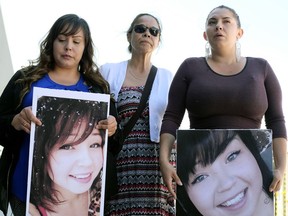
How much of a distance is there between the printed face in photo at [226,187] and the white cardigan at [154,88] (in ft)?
2.45

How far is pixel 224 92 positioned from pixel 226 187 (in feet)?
1.69

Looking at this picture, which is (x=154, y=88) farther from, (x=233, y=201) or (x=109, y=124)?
(x=233, y=201)

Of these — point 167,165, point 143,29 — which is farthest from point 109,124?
point 143,29

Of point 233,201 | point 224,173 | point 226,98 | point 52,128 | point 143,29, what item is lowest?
point 233,201

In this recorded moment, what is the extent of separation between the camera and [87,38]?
8.63 feet

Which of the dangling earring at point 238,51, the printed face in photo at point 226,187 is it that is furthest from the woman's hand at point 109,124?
the dangling earring at point 238,51

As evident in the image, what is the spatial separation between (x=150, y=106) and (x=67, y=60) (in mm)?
704

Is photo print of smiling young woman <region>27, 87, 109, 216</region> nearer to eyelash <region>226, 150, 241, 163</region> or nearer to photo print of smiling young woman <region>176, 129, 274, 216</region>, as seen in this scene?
photo print of smiling young woman <region>176, 129, 274, 216</region>

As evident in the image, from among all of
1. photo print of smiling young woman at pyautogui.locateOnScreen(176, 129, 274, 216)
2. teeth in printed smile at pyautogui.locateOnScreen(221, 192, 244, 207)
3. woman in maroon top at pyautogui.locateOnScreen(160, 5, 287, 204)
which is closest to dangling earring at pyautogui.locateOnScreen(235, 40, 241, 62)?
woman in maroon top at pyautogui.locateOnScreen(160, 5, 287, 204)

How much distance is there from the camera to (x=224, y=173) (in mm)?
2205

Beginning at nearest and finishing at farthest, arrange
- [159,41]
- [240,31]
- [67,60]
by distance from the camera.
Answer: [67,60] < [240,31] < [159,41]

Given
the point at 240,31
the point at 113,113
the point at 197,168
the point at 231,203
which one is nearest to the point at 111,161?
the point at 113,113

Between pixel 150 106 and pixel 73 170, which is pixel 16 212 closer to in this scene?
pixel 73 170

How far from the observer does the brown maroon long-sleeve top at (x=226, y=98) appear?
2400 millimetres
